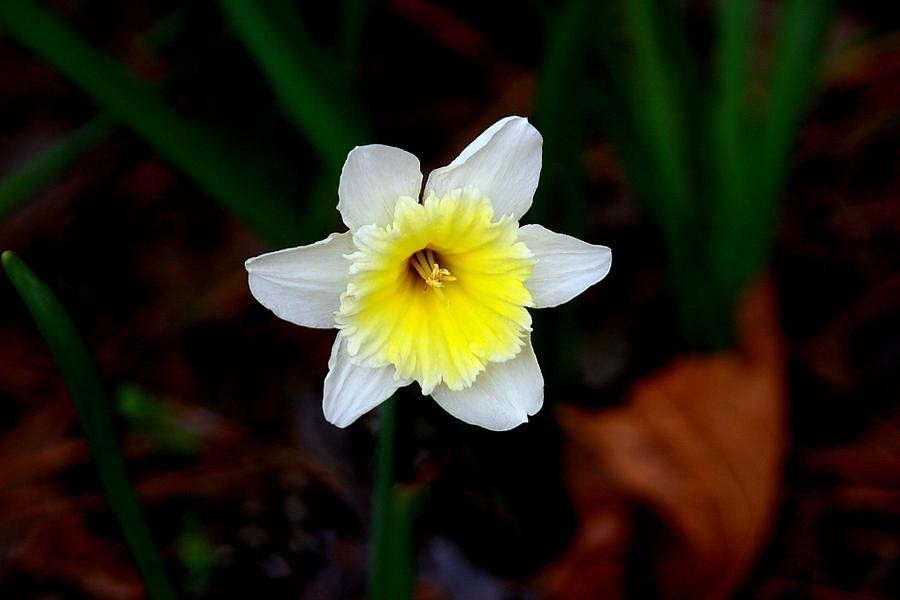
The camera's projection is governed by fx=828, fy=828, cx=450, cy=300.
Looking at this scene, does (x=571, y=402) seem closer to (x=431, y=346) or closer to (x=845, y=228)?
(x=431, y=346)

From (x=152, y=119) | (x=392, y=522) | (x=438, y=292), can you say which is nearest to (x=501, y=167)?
(x=438, y=292)

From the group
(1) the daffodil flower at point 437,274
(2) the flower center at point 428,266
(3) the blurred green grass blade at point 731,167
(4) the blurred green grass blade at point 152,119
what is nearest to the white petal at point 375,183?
(1) the daffodil flower at point 437,274

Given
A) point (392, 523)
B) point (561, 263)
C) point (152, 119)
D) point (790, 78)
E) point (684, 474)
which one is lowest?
point (392, 523)

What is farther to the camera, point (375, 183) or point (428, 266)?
point (428, 266)

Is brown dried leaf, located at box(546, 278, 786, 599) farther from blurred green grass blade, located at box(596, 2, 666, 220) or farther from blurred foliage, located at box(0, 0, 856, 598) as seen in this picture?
blurred green grass blade, located at box(596, 2, 666, 220)

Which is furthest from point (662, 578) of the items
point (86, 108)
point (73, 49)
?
point (86, 108)

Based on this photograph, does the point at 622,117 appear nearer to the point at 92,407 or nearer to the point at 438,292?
the point at 438,292

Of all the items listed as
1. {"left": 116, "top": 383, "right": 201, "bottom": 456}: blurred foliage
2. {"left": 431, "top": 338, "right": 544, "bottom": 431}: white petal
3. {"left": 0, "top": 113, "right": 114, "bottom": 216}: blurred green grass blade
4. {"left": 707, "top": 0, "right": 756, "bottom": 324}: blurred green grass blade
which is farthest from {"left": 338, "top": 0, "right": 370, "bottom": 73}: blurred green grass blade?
{"left": 431, "top": 338, "right": 544, "bottom": 431}: white petal
